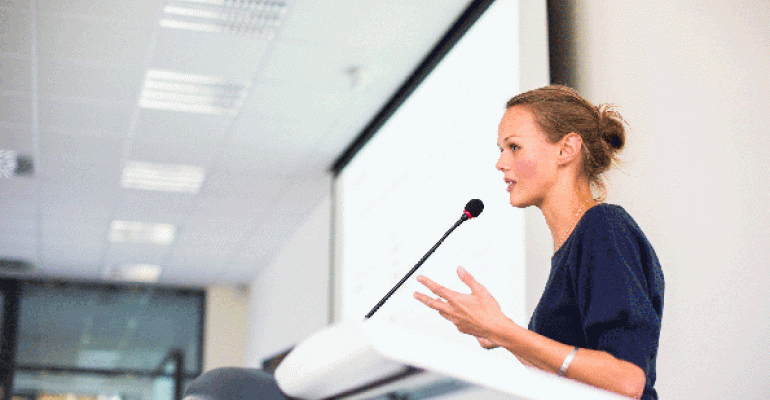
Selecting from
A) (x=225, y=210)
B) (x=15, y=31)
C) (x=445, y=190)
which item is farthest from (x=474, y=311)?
(x=225, y=210)

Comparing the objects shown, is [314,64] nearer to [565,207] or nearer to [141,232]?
[565,207]

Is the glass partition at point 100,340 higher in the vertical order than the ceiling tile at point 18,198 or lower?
lower

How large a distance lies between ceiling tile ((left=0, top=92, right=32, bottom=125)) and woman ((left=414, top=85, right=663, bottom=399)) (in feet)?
11.1

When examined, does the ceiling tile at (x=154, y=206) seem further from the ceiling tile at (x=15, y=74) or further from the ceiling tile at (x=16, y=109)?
the ceiling tile at (x=15, y=74)

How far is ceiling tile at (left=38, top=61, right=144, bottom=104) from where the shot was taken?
3701mm

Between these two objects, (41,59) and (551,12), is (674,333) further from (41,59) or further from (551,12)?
(41,59)

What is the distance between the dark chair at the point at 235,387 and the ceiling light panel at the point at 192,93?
330cm

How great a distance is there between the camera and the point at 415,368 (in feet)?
1.71

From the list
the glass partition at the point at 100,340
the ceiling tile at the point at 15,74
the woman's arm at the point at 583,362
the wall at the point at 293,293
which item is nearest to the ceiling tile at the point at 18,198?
the ceiling tile at the point at 15,74

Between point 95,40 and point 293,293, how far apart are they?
318cm

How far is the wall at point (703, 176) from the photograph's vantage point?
5.90 feet

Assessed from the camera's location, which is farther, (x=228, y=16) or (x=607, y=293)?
(x=228, y=16)

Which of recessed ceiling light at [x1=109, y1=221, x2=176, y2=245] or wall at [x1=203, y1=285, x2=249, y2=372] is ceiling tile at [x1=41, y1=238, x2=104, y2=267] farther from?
wall at [x1=203, y1=285, x2=249, y2=372]

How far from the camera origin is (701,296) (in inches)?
76.2
